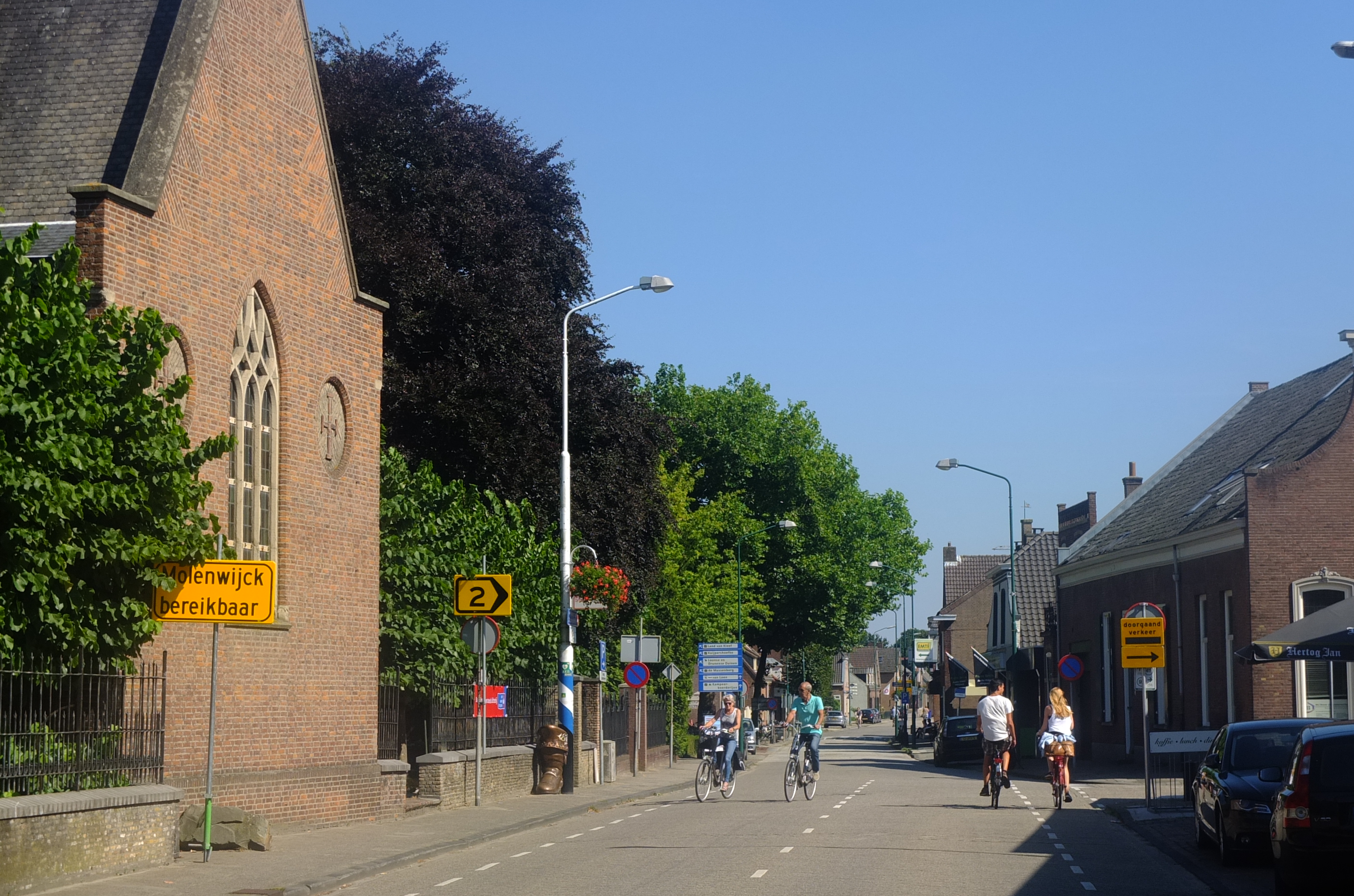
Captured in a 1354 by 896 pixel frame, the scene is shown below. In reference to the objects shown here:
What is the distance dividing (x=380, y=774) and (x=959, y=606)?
8984 cm

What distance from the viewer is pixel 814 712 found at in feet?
84.1

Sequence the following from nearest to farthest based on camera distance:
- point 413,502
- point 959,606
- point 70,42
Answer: point 70,42
point 413,502
point 959,606

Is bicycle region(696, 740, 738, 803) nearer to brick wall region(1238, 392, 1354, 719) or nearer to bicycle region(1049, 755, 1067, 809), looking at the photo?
bicycle region(1049, 755, 1067, 809)

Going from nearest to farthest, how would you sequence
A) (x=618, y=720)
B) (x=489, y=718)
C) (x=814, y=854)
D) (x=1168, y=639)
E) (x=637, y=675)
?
(x=814, y=854) → (x=489, y=718) → (x=637, y=675) → (x=618, y=720) → (x=1168, y=639)

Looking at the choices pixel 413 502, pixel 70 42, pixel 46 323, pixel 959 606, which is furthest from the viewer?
pixel 959 606

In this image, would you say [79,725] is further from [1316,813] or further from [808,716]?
[808,716]

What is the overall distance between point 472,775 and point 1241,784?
1295cm

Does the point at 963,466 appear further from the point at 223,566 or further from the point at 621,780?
the point at 223,566

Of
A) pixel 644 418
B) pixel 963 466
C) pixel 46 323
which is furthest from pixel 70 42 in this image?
pixel 963 466

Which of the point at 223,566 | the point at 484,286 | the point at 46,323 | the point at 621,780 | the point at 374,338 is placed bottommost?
the point at 621,780

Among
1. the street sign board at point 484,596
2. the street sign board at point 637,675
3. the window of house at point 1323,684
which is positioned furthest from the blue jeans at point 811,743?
the window of house at point 1323,684

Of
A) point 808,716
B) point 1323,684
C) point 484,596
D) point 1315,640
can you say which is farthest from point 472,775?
point 1323,684

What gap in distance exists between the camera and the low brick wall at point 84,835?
12.9 meters

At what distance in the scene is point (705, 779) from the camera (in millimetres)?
27641
